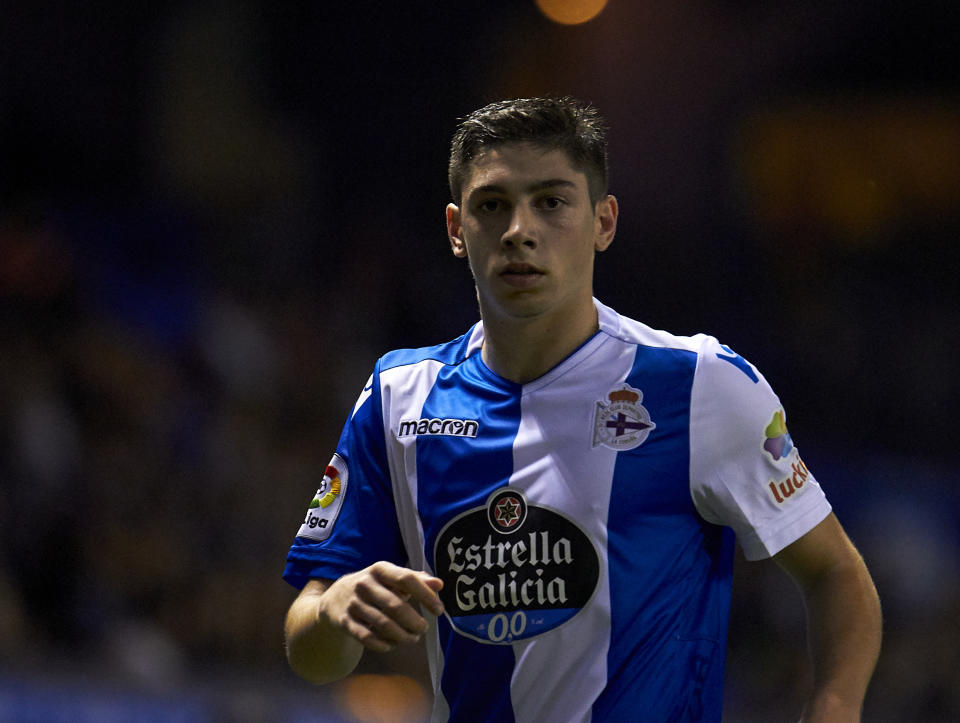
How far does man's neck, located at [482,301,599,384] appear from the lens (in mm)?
2895

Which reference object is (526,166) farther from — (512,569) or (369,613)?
(369,613)

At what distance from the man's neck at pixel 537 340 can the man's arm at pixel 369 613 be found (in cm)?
70

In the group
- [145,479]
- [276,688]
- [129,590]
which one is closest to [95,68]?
[145,479]

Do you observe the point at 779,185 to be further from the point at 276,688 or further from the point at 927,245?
the point at 276,688

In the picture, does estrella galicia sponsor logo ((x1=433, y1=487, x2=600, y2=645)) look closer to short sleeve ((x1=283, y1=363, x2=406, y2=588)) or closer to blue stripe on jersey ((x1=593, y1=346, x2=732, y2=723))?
blue stripe on jersey ((x1=593, y1=346, x2=732, y2=723))

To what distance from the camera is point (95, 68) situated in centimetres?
1120

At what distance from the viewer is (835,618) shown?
2594 millimetres

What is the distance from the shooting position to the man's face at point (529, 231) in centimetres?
279

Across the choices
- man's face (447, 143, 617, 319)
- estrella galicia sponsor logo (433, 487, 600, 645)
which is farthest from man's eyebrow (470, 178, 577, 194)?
estrella galicia sponsor logo (433, 487, 600, 645)

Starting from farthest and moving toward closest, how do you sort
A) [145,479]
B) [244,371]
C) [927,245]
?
1. [927,245]
2. [244,371]
3. [145,479]

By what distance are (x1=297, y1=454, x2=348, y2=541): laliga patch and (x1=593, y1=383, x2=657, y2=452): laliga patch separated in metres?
0.61

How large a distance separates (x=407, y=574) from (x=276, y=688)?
185 inches

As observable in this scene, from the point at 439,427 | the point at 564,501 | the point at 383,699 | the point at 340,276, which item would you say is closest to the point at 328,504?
the point at 439,427

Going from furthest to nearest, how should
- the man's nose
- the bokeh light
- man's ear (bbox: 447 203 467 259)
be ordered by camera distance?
the bokeh light < man's ear (bbox: 447 203 467 259) < the man's nose
